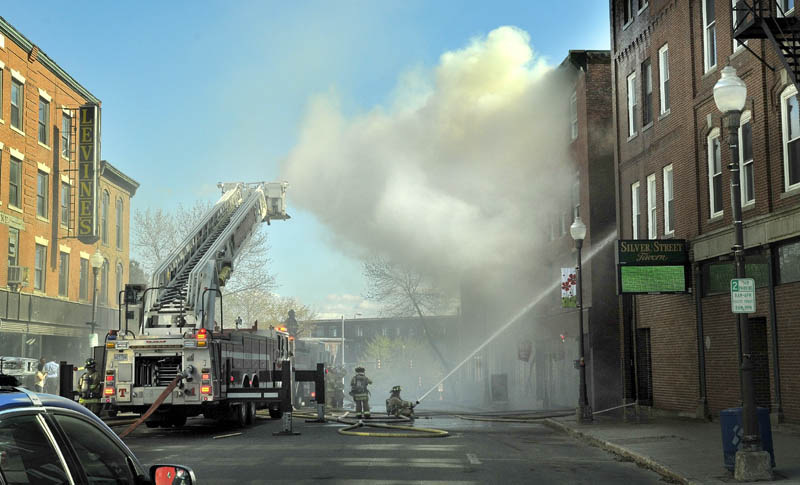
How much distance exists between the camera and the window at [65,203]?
37.9 metres

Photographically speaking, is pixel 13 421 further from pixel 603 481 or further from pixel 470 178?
pixel 470 178

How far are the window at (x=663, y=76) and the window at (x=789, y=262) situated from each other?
731 centimetres

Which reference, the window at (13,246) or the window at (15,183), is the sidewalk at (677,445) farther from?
the window at (15,183)

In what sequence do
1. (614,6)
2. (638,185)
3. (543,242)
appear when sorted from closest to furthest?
1. (638,185)
2. (614,6)
3. (543,242)

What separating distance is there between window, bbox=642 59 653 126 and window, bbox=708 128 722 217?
4354 mm

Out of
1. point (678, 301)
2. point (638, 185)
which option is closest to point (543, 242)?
point (638, 185)

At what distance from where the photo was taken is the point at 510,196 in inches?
1515

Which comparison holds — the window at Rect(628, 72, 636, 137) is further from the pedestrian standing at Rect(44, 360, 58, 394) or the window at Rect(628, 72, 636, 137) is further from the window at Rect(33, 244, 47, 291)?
the window at Rect(33, 244, 47, 291)

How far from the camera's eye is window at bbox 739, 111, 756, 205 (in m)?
19.2

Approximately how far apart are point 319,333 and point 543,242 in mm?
111702

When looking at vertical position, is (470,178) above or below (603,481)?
above

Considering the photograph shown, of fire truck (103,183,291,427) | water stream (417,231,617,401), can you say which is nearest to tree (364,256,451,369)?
water stream (417,231,617,401)

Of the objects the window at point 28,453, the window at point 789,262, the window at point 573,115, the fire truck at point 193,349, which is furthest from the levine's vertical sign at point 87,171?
the window at point 28,453

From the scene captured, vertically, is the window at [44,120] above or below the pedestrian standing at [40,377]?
above
